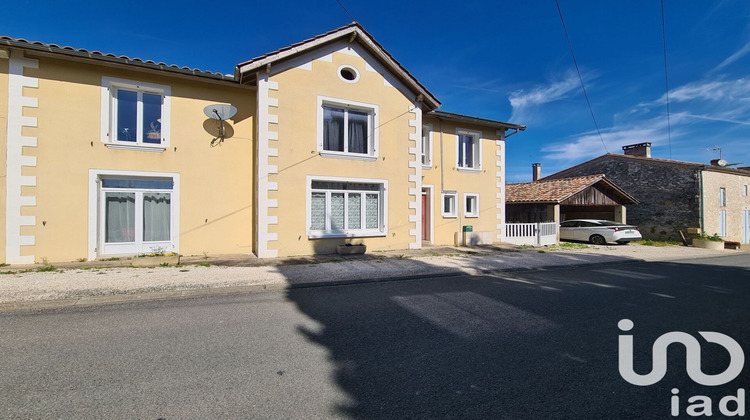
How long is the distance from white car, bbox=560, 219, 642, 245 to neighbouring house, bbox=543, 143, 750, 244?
5.21 meters

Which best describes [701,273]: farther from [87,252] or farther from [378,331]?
[87,252]

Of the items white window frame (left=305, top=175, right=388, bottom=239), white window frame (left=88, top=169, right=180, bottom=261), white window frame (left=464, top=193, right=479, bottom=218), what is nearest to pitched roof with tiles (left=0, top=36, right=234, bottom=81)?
white window frame (left=88, top=169, right=180, bottom=261)

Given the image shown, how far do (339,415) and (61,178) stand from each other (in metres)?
9.99

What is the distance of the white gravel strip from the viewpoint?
577 cm

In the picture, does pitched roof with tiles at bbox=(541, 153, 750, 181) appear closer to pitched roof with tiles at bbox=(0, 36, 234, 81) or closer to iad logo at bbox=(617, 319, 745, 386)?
iad logo at bbox=(617, 319, 745, 386)

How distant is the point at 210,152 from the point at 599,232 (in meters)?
18.4

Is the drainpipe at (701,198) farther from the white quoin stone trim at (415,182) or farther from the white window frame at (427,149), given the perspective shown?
the white quoin stone trim at (415,182)

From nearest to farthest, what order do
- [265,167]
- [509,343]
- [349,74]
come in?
[509,343] → [265,167] → [349,74]

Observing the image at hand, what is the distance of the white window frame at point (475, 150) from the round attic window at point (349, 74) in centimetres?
544

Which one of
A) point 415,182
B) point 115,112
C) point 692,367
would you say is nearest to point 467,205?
point 415,182

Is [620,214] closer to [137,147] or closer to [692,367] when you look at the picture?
[692,367]

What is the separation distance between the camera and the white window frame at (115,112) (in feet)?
28.5

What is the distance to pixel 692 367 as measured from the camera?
3.32 meters

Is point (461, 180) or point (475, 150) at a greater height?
point (475, 150)
